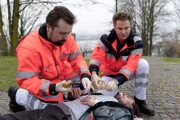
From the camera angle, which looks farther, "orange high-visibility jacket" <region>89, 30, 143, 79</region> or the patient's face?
"orange high-visibility jacket" <region>89, 30, 143, 79</region>

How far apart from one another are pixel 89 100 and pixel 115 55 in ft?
3.32

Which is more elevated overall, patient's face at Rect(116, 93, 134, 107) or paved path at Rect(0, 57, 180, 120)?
patient's face at Rect(116, 93, 134, 107)

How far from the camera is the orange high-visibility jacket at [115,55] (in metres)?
3.24

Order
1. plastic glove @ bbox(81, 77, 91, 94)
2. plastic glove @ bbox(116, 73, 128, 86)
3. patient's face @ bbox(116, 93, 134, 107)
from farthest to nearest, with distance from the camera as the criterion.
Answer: plastic glove @ bbox(116, 73, 128, 86) < patient's face @ bbox(116, 93, 134, 107) < plastic glove @ bbox(81, 77, 91, 94)

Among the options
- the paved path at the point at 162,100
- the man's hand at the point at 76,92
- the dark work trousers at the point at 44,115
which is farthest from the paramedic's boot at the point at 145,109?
the dark work trousers at the point at 44,115

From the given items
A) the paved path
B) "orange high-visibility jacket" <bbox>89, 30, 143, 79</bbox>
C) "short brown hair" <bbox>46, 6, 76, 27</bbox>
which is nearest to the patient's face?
"orange high-visibility jacket" <bbox>89, 30, 143, 79</bbox>

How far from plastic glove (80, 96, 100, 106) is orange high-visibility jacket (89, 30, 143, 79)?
70 centimetres

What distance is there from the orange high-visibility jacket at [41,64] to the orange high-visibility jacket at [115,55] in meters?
0.45

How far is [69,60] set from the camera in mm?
3158

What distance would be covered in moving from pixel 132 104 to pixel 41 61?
1082 mm

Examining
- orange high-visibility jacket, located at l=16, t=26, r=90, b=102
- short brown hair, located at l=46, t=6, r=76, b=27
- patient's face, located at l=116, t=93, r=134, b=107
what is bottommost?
patient's face, located at l=116, t=93, r=134, b=107

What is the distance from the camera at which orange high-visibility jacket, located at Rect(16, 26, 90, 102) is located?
2.52 m

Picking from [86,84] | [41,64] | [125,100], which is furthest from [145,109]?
[41,64]

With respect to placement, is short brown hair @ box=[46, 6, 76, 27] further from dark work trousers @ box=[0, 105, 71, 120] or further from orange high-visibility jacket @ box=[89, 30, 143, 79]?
orange high-visibility jacket @ box=[89, 30, 143, 79]
